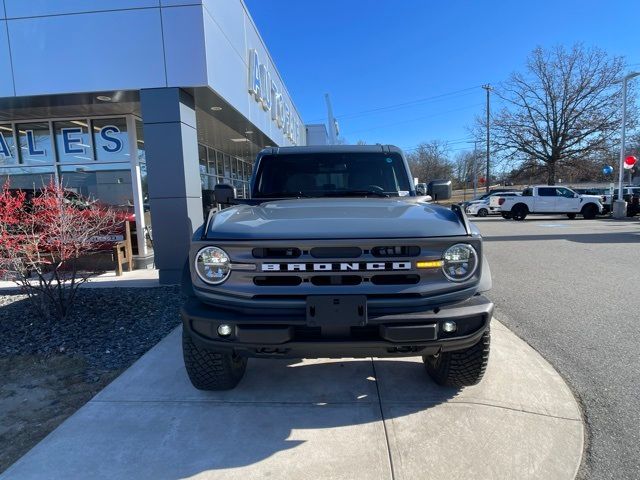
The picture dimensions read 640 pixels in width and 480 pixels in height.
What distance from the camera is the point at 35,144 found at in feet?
31.5

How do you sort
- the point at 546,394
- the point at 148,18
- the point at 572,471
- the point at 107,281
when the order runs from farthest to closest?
the point at 107,281
the point at 148,18
the point at 546,394
the point at 572,471

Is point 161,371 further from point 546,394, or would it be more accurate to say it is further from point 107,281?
point 107,281

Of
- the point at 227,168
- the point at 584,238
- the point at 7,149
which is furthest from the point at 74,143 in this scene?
the point at 584,238

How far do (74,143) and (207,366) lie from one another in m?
8.50

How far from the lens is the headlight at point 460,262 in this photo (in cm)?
266

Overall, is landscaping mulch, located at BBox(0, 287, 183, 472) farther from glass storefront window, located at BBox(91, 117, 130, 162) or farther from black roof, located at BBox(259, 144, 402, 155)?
glass storefront window, located at BBox(91, 117, 130, 162)

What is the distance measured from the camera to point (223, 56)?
7855 millimetres

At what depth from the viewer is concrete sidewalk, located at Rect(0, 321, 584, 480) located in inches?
95.5

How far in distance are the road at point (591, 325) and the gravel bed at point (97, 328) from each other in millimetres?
3843

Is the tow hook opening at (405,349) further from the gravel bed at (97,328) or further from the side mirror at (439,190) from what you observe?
the gravel bed at (97,328)

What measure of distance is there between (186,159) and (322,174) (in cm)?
338

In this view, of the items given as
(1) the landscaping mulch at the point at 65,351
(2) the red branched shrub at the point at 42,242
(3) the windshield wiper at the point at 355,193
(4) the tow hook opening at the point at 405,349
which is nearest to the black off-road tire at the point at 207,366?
(1) the landscaping mulch at the point at 65,351

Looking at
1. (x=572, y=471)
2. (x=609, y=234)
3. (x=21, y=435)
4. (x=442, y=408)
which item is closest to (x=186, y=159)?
(x=21, y=435)

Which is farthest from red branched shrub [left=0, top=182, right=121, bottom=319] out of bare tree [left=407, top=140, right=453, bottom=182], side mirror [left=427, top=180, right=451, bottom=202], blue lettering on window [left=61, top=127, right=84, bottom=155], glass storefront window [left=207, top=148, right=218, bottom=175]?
bare tree [left=407, top=140, right=453, bottom=182]
